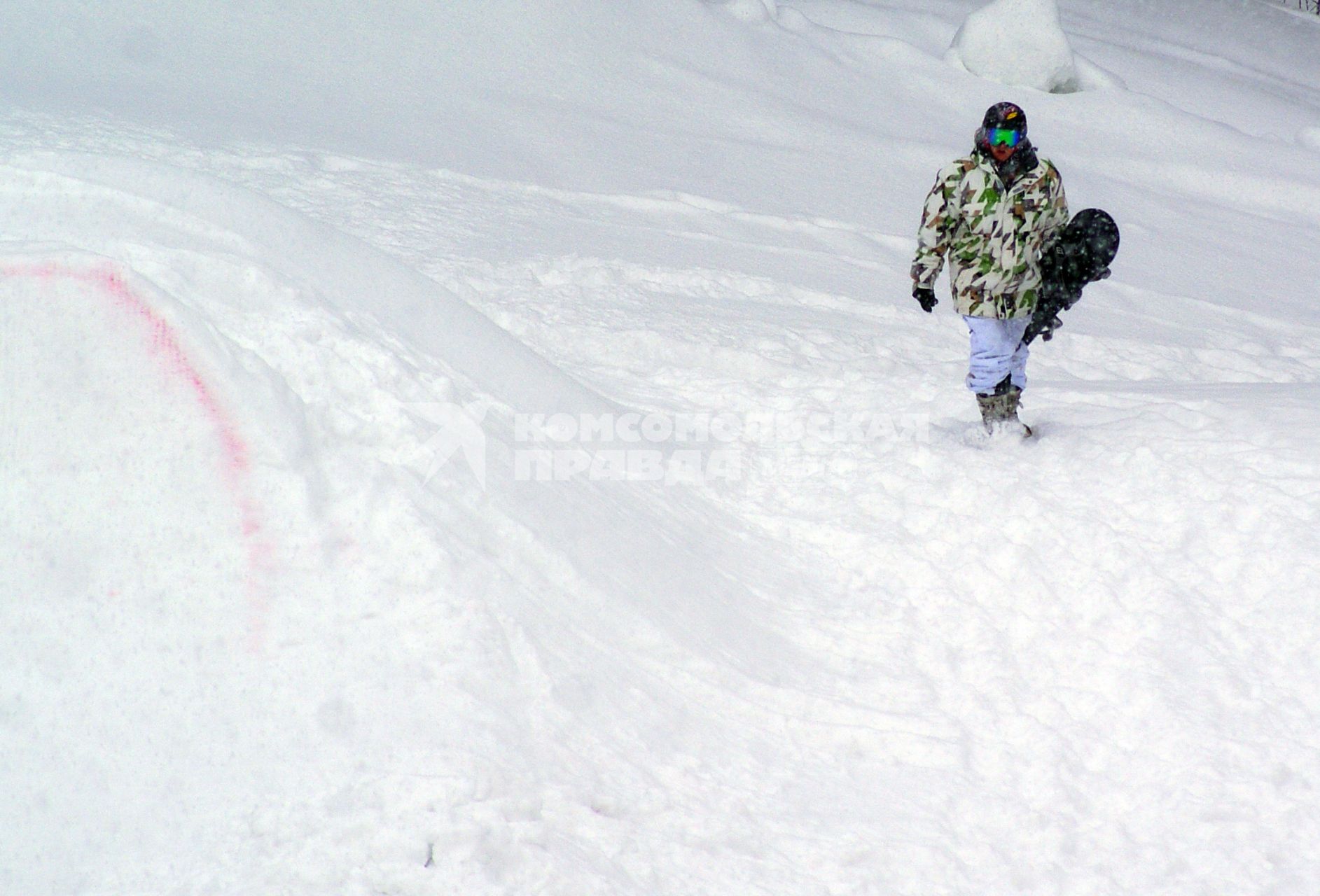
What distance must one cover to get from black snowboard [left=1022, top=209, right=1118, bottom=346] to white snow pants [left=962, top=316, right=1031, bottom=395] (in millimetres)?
97

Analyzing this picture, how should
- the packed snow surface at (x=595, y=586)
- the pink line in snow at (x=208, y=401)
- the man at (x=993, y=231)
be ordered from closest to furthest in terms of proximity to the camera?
1. the packed snow surface at (x=595, y=586)
2. the pink line in snow at (x=208, y=401)
3. the man at (x=993, y=231)

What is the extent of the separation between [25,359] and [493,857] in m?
1.95

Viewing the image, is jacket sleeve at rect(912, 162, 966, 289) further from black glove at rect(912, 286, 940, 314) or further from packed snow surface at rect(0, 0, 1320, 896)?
packed snow surface at rect(0, 0, 1320, 896)

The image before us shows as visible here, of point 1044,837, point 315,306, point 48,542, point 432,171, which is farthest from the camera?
point 432,171

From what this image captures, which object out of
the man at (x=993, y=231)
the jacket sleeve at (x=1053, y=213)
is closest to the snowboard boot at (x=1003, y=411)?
the man at (x=993, y=231)

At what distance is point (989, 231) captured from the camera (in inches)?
177

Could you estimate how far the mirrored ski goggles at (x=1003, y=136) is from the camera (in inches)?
170

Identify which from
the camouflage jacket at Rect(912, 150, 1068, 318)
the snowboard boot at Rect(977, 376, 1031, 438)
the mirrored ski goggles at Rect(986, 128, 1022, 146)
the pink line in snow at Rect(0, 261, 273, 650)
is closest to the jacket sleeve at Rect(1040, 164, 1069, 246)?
the camouflage jacket at Rect(912, 150, 1068, 318)

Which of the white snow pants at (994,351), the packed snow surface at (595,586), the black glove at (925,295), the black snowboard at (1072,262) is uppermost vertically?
→ the black snowboard at (1072,262)

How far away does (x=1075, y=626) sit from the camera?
12.4 ft

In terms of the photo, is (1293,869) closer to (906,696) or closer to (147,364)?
(906,696)

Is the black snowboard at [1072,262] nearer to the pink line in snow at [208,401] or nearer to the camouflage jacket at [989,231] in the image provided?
the camouflage jacket at [989,231]

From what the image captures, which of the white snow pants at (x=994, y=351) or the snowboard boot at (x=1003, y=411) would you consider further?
the snowboard boot at (x=1003, y=411)

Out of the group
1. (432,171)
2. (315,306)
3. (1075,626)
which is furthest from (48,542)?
(432,171)
